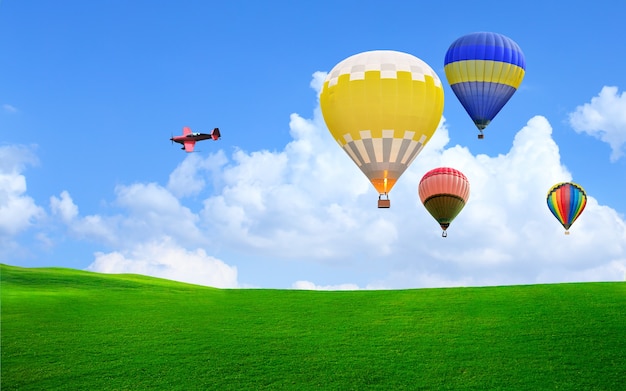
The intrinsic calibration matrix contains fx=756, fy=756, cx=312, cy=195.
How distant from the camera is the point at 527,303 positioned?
124ft

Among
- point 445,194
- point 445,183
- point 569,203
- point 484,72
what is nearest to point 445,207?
point 445,194

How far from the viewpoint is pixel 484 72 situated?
155ft

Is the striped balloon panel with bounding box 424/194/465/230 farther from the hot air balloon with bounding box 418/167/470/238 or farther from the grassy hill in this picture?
the grassy hill

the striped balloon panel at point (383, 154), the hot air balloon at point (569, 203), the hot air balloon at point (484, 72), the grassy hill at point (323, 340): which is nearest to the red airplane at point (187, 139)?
the grassy hill at point (323, 340)

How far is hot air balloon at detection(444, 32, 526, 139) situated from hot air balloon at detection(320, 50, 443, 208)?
993 centimetres

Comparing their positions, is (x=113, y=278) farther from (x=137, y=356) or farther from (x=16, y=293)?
(x=137, y=356)

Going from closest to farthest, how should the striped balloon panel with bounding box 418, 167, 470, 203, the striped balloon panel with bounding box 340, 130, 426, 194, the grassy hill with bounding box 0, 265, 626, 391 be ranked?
the grassy hill with bounding box 0, 265, 626, 391, the striped balloon panel with bounding box 340, 130, 426, 194, the striped balloon panel with bounding box 418, 167, 470, 203

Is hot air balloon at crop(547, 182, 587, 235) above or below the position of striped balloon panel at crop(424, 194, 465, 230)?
above

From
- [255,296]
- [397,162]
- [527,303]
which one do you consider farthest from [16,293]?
[527,303]

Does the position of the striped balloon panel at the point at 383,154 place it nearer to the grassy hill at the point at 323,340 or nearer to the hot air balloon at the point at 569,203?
the grassy hill at the point at 323,340

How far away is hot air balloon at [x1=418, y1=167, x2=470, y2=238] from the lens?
5181 cm

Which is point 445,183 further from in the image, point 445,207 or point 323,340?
point 323,340

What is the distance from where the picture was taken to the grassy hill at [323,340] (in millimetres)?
28094

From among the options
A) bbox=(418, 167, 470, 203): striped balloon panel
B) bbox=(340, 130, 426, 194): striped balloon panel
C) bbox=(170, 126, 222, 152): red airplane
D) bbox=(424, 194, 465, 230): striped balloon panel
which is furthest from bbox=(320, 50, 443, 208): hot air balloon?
bbox=(170, 126, 222, 152): red airplane
